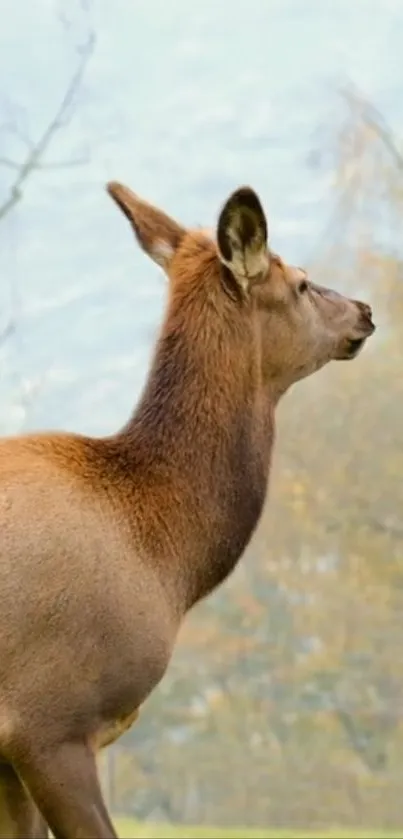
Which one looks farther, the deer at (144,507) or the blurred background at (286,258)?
the blurred background at (286,258)

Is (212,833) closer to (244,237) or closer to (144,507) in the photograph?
(144,507)

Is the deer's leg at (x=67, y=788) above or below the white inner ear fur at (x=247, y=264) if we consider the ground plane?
below

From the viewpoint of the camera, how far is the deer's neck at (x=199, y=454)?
1214mm

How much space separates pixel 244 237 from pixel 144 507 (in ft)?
0.89

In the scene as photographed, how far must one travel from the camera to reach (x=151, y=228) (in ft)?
4.40

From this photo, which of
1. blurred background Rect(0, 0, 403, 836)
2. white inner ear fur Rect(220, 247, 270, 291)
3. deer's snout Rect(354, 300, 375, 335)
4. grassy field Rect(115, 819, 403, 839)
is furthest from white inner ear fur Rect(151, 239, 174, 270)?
grassy field Rect(115, 819, 403, 839)

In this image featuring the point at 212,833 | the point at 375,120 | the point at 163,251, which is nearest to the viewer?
the point at 163,251

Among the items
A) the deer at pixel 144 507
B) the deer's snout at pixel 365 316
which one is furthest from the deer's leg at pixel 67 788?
the deer's snout at pixel 365 316

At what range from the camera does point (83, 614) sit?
108cm

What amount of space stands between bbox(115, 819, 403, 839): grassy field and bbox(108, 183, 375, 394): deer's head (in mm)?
885

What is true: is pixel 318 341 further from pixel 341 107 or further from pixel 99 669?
pixel 341 107

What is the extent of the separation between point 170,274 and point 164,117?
0.88 meters

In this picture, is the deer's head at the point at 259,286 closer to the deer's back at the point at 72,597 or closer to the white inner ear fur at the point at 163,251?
the white inner ear fur at the point at 163,251

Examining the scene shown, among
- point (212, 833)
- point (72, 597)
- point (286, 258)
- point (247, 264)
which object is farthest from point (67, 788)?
point (286, 258)
